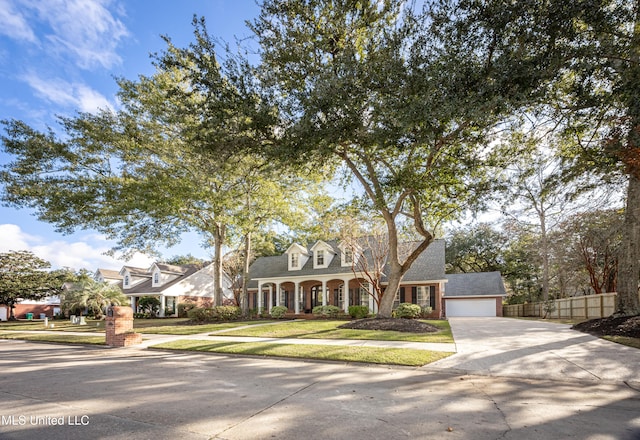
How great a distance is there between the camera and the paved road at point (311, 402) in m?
4.09

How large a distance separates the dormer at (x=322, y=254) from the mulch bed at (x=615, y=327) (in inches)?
700

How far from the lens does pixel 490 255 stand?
145 ft

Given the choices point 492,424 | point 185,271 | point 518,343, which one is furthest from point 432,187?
point 185,271

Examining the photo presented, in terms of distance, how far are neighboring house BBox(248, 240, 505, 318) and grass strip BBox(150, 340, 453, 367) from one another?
12585mm

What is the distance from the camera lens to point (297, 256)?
2995 centimetres

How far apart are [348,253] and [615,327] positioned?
1608 cm

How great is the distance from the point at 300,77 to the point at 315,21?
1851mm

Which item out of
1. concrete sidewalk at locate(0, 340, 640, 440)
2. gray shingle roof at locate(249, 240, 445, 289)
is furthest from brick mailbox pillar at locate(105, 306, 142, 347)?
gray shingle roof at locate(249, 240, 445, 289)

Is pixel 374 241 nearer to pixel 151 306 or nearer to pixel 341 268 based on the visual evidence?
pixel 341 268

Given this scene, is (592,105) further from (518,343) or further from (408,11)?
(518,343)

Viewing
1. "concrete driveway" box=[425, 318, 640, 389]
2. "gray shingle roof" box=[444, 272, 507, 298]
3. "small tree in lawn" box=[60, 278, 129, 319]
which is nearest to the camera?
"concrete driveway" box=[425, 318, 640, 389]

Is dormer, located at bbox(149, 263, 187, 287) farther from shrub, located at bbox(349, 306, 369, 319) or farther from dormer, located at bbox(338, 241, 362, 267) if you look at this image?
shrub, located at bbox(349, 306, 369, 319)

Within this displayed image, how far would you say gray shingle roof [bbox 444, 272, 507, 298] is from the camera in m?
30.6

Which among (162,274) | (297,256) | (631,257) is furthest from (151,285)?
(631,257)
